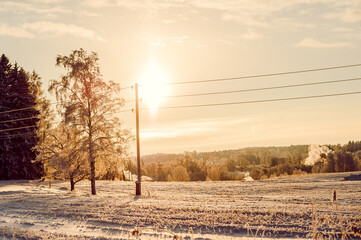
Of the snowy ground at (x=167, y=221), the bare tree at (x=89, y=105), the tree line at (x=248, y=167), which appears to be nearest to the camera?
the snowy ground at (x=167, y=221)

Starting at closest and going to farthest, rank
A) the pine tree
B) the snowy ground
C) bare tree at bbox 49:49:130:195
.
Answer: the snowy ground, bare tree at bbox 49:49:130:195, the pine tree

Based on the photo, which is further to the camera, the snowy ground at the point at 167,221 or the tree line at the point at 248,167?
the tree line at the point at 248,167

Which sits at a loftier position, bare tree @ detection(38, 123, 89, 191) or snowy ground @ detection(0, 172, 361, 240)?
bare tree @ detection(38, 123, 89, 191)

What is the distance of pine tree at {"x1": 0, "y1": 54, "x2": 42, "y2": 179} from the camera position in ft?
142

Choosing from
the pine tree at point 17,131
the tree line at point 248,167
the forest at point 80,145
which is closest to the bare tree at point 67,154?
the forest at point 80,145

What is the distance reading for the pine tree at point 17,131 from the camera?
142 feet

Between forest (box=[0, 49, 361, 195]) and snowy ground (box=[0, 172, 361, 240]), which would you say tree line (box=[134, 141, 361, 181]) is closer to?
forest (box=[0, 49, 361, 195])

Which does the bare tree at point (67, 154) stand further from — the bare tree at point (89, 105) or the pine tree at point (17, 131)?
the pine tree at point (17, 131)

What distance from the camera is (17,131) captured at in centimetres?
4409

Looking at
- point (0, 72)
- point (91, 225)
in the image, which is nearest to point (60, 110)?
point (91, 225)

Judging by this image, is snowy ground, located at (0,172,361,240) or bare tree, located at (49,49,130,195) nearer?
snowy ground, located at (0,172,361,240)

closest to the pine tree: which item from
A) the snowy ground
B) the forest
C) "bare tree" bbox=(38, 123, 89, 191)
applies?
the forest

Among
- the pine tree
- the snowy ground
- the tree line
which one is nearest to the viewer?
the snowy ground

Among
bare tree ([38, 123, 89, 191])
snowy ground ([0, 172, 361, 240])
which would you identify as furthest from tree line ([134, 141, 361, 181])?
snowy ground ([0, 172, 361, 240])
